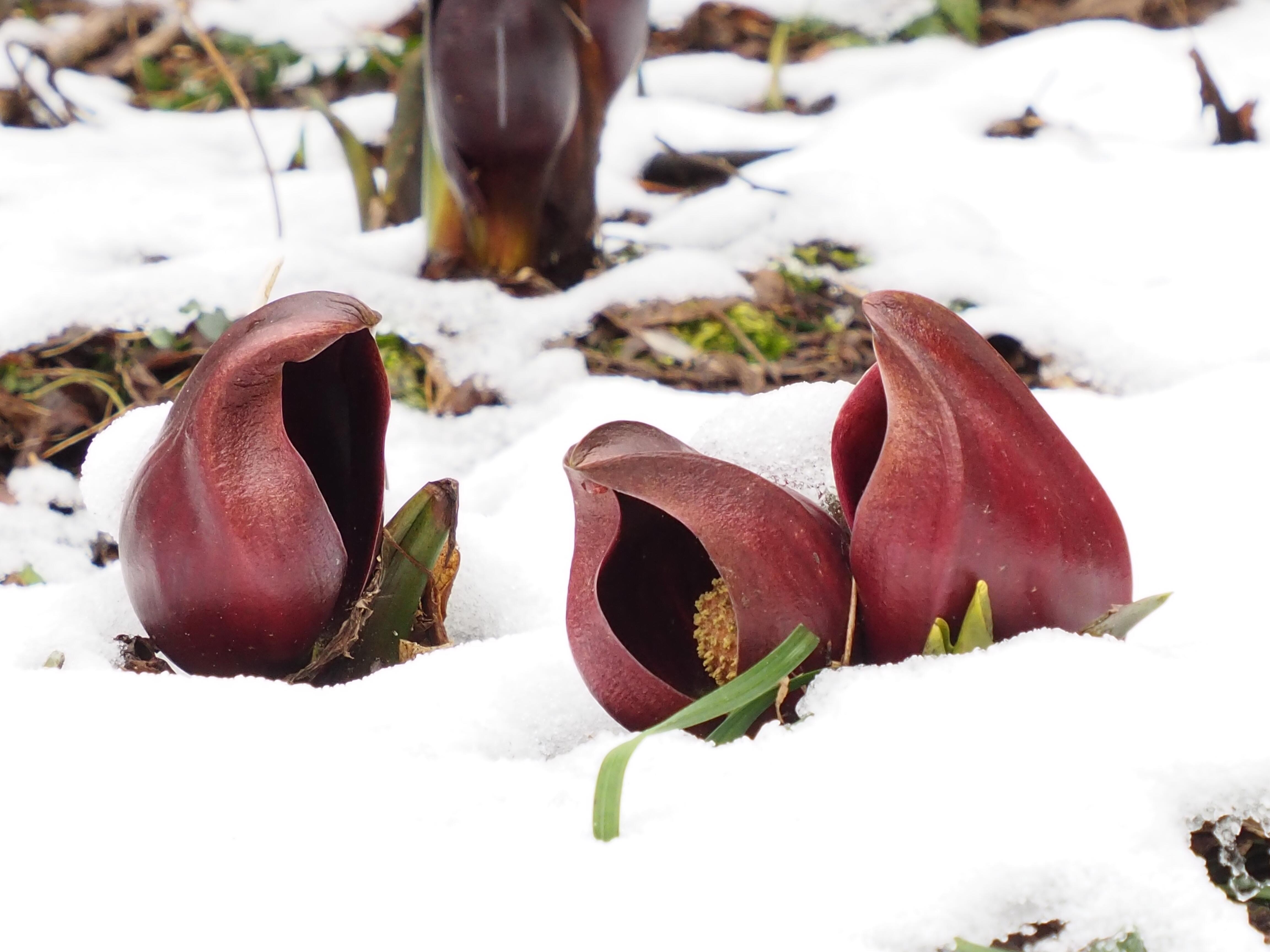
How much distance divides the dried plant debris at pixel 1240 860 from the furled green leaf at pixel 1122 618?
0.34ft

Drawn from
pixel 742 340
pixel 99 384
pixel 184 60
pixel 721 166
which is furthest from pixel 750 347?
pixel 184 60

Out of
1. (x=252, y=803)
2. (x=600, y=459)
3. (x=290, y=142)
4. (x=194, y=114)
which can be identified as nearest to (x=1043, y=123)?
(x=290, y=142)

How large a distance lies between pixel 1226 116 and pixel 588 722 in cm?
159

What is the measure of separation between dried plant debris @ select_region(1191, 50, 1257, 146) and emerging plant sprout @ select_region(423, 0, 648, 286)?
87 cm

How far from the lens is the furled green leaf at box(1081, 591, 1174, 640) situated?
22.7 inches

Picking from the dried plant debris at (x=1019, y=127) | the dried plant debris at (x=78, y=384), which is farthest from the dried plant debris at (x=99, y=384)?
the dried plant debris at (x=1019, y=127)

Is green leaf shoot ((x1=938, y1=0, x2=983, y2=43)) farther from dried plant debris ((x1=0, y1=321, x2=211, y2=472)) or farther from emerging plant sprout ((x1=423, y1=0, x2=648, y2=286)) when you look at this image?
dried plant debris ((x1=0, y1=321, x2=211, y2=472))

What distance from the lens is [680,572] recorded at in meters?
0.65

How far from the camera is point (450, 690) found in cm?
63

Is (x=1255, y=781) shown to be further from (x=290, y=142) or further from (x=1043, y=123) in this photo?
(x=290, y=142)

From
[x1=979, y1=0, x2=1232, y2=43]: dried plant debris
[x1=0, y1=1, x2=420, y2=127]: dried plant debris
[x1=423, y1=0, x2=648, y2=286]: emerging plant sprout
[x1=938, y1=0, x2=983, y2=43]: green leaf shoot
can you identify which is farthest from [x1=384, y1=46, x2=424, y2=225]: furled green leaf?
[x1=979, y1=0, x2=1232, y2=43]: dried plant debris

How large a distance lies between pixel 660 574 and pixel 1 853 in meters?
0.33

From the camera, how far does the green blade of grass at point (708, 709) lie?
501mm

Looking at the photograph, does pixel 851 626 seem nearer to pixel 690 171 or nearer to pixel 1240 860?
pixel 1240 860
